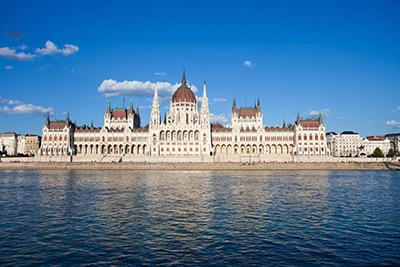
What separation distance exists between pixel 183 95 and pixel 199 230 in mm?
96517

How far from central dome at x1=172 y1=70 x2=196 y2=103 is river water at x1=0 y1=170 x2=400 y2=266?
82.6 meters

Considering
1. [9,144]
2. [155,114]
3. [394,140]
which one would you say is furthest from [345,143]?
[9,144]

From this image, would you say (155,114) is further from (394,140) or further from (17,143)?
(394,140)

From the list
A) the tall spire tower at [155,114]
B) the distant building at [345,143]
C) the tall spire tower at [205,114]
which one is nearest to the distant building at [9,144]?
the tall spire tower at [155,114]

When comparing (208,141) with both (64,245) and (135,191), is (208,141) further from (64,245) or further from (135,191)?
(64,245)

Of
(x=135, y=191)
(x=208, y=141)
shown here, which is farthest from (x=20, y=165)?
(x=135, y=191)

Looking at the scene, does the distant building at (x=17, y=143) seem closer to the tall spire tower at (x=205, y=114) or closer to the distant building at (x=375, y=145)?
the tall spire tower at (x=205, y=114)

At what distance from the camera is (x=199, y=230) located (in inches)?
750

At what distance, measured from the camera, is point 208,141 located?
338 feet

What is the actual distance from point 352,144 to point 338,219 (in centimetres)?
14081

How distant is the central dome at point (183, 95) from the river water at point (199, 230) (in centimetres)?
8257

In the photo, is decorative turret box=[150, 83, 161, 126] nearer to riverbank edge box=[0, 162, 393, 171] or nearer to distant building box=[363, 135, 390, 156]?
riverbank edge box=[0, 162, 393, 171]

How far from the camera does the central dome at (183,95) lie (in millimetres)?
112738

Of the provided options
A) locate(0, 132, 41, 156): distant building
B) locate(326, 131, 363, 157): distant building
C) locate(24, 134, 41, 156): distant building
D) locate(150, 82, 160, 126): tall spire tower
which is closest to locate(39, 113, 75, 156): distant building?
locate(150, 82, 160, 126): tall spire tower
